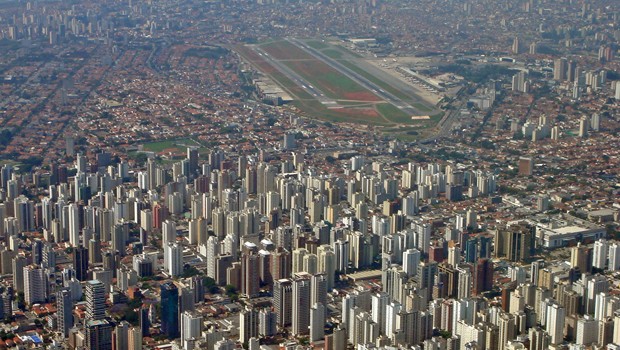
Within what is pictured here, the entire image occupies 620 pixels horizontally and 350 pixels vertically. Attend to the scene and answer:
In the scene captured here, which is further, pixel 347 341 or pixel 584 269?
pixel 584 269

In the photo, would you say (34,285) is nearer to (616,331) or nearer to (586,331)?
(586,331)

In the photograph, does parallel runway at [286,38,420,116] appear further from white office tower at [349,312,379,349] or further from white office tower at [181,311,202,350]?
white office tower at [181,311,202,350]

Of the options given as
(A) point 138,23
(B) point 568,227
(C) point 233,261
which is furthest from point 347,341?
(A) point 138,23

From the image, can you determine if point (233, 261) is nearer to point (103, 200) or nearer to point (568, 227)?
point (103, 200)

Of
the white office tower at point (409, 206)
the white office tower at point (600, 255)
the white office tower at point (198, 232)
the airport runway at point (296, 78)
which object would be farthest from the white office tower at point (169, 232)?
the airport runway at point (296, 78)

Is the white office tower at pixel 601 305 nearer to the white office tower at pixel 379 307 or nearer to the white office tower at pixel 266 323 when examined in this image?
the white office tower at pixel 379 307
